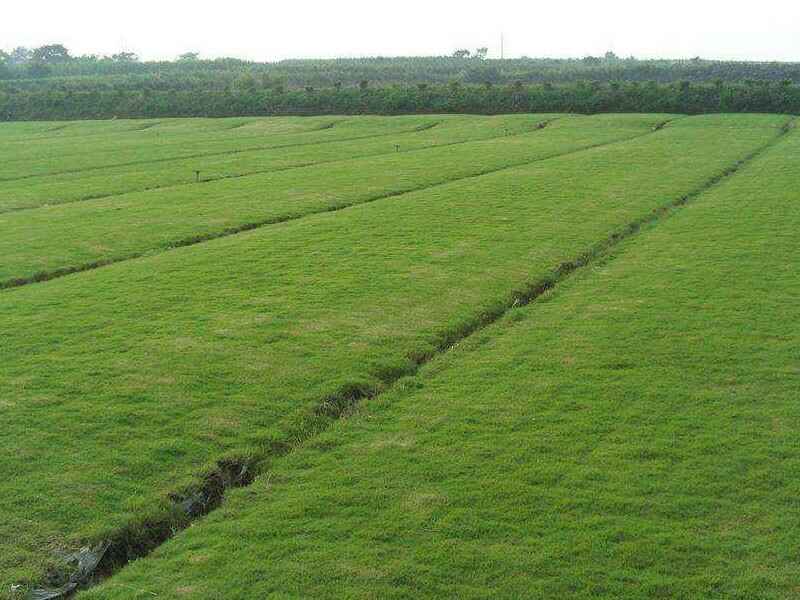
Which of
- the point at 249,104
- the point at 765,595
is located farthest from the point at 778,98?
the point at 765,595

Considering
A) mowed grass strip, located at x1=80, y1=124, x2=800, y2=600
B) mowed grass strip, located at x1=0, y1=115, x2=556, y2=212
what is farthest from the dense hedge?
mowed grass strip, located at x1=80, y1=124, x2=800, y2=600

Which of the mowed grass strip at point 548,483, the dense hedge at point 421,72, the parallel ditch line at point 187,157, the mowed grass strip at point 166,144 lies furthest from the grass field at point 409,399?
the dense hedge at point 421,72

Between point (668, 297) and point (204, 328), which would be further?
point (668, 297)

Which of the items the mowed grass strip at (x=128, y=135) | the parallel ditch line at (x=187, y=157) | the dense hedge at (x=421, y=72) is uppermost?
the dense hedge at (x=421, y=72)

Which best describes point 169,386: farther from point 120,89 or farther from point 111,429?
point 120,89

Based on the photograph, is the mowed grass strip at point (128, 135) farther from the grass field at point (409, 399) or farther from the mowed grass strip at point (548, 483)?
the mowed grass strip at point (548, 483)

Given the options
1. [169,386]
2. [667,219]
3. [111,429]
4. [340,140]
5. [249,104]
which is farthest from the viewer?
[249,104]

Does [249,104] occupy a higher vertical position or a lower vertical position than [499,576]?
higher
